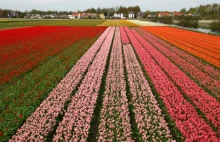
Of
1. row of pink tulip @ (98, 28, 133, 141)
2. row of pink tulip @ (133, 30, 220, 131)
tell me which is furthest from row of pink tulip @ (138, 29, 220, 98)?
row of pink tulip @ (98, 28, 133, 141)

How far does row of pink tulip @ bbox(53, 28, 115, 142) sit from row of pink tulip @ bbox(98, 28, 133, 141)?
1.74 feet

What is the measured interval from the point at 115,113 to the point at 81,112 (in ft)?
4.56

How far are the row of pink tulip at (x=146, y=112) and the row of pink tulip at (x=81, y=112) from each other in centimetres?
188

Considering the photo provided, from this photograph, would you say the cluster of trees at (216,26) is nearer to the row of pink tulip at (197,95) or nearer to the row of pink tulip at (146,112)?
the row of pink tulip at (197,95)

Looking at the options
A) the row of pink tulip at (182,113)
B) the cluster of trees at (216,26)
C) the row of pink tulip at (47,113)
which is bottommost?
the row of pink tulip at (47,113)

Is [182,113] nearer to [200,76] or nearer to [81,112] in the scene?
[81,112]

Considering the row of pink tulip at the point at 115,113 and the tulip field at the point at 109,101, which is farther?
the tulip field at the point at 109,101

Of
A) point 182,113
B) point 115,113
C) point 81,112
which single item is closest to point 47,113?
point 81,112

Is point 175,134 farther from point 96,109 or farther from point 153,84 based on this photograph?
point 153,84

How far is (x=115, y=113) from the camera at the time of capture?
984 centimetres

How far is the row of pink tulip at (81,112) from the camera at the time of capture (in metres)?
8.14

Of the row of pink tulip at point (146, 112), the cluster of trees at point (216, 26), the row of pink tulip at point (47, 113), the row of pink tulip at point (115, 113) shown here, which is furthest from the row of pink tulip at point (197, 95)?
the cluster of trees at point (216, 26)

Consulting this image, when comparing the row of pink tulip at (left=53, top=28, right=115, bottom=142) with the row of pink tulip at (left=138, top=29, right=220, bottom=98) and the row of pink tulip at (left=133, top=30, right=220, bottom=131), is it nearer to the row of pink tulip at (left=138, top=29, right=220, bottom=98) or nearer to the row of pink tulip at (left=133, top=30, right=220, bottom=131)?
the row of pink tulip at (left=133, top=30, right=220, bottom=131)

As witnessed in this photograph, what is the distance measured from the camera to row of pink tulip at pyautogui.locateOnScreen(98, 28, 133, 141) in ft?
26.7
